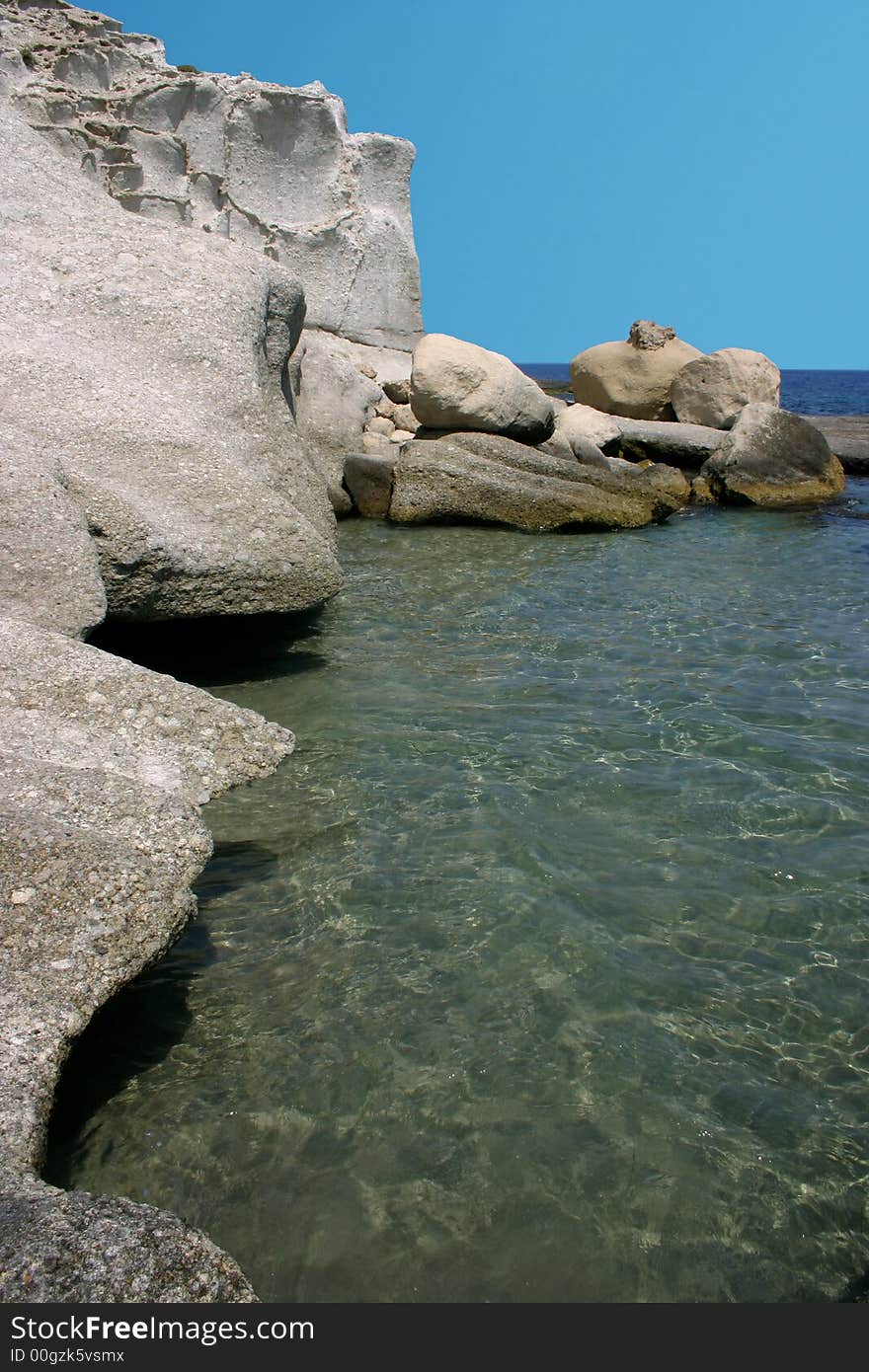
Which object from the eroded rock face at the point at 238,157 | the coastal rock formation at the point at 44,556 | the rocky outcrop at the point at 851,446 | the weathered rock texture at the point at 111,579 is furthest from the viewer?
Result: the rocky outcrop at the point at 851,446

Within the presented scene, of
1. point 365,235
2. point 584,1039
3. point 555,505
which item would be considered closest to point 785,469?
Result: point 555,505

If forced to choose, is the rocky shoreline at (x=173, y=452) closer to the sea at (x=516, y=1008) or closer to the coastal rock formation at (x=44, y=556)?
the coastal rock formation at (x=44, y=556)

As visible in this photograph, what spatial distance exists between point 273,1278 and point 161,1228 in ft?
1.35

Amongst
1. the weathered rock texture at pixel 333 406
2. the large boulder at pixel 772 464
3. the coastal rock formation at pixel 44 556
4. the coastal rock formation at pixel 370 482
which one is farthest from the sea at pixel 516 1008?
the large boulder at pixel 772 464

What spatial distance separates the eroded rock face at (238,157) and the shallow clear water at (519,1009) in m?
11.8

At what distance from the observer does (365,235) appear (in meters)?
19.0

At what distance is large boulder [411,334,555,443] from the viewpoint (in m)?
14.0

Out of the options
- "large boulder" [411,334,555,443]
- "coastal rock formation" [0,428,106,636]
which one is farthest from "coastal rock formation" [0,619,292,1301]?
"large boulder" [411,334,555,443]

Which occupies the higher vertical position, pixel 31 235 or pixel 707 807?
pixel 31 235

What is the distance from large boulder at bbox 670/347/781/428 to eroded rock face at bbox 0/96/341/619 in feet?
39.7

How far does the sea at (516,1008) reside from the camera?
2.67m

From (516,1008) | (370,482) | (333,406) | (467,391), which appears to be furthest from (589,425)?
(516,1008)

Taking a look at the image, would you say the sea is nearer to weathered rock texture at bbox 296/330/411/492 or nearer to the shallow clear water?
the shallow clear water
